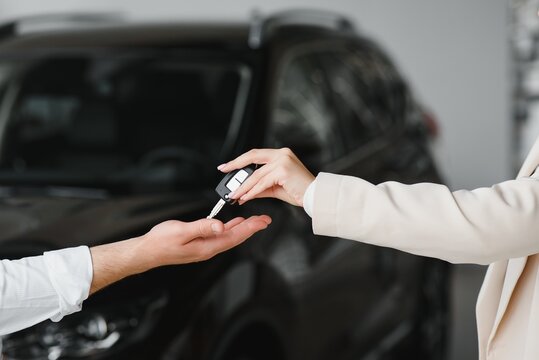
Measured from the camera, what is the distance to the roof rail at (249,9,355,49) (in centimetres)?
393

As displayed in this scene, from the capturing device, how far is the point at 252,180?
1.86 m

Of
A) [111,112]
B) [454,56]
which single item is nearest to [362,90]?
[111,112]

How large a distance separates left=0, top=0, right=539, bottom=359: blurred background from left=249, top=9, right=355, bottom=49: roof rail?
364cm

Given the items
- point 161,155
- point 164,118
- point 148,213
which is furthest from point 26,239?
point 164,118

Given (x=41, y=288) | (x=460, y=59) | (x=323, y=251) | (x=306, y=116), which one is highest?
(x=41, y=288)

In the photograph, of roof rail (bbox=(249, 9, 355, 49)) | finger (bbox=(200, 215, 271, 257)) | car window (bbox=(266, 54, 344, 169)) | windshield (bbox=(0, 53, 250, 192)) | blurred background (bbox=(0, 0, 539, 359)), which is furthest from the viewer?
blurred background (bbox=(0, 0, 539, 359))

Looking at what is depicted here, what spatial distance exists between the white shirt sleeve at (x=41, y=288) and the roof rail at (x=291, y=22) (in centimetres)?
211

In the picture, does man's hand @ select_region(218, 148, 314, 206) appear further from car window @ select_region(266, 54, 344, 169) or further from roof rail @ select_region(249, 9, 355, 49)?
roof rail @ select_region(249, 9, 355, 49)

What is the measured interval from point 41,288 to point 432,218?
2.27 feet

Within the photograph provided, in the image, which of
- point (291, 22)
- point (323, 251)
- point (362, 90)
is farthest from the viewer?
point (362, 90)

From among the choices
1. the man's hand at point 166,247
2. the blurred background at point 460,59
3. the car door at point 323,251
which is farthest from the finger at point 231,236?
the blurred background at point 460,59

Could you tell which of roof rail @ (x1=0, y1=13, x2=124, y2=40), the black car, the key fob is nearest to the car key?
the key fob

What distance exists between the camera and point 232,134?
3.60 m

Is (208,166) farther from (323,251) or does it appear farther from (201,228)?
(201,228)
